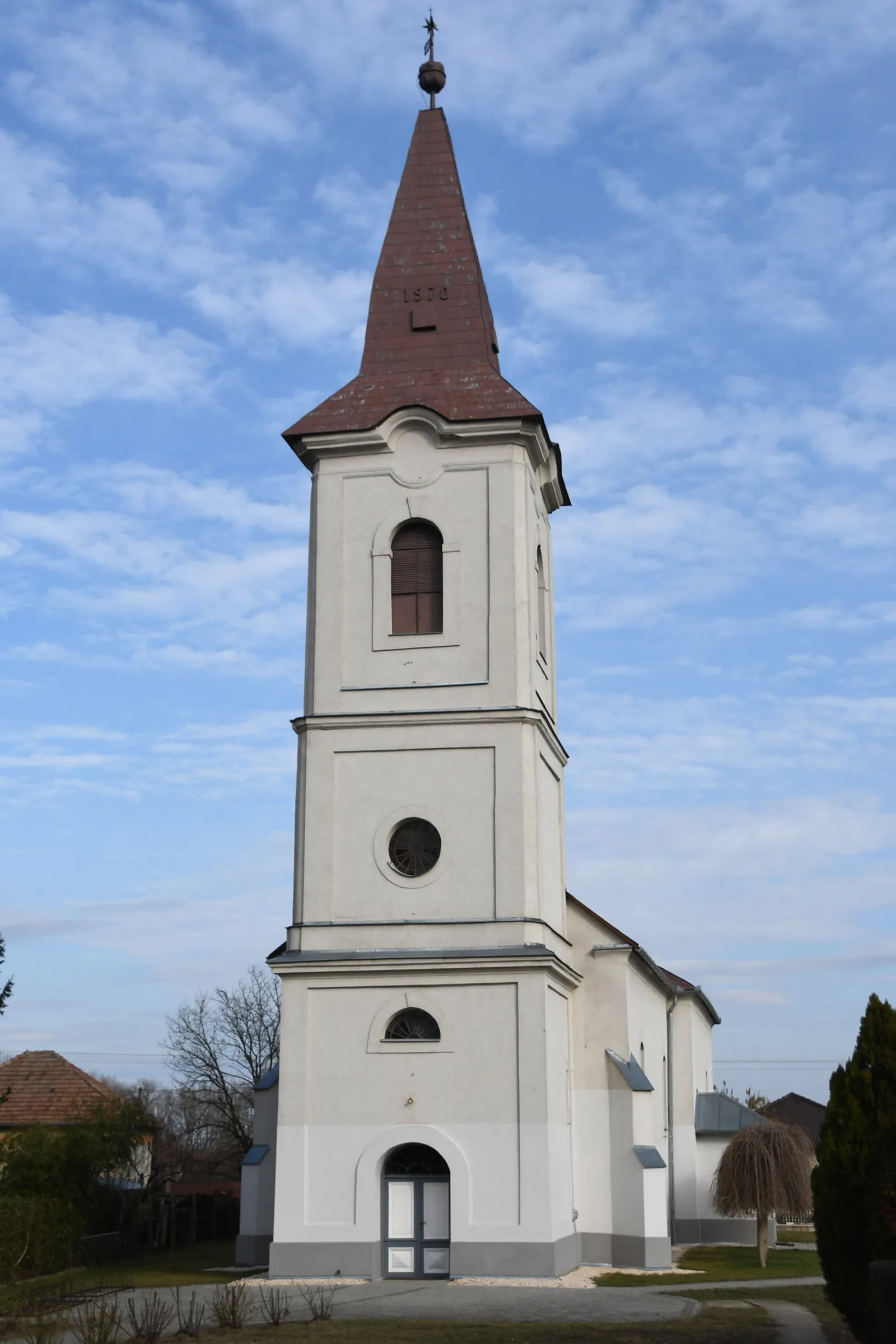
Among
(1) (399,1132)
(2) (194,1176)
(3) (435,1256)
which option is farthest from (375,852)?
A: (2) (194,1176)

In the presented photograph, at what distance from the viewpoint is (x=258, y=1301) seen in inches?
805

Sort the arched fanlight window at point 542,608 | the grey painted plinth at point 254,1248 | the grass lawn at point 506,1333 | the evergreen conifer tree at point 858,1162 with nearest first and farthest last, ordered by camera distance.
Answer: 1. the evergreen conifer tree at point 858,1162
2. the grass lawn at point 506,1333
3. the grey painted plinth at point 254,1248
4. the arched fanlight window at point 542,608

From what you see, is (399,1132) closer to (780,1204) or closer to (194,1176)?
(780,1204)

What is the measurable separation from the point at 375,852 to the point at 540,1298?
7709 mm

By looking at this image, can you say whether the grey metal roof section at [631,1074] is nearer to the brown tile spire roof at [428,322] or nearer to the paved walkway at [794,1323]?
the paved walkway at [794,1323]

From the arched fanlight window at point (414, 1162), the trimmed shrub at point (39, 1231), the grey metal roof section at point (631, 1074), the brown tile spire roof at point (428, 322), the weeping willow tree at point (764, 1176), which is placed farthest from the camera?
the weeping willow tree at point (764, 1176)

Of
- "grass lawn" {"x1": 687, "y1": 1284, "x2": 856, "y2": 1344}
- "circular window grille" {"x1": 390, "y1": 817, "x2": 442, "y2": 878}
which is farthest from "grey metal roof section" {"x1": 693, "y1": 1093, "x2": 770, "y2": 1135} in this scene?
"circular window grille" {"x1": 390, "y1": 817, "x2": 442, "y2": 878}

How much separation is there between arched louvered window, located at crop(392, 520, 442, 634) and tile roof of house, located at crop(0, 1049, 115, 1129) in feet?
49.0

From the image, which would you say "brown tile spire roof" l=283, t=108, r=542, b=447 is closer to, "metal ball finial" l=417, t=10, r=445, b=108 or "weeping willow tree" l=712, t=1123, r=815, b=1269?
"metal ball finial" l=417, t=10, r=445, b=108

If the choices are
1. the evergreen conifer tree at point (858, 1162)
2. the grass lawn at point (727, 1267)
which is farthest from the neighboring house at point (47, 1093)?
the evergreen conifer tree at point (858, 1162)

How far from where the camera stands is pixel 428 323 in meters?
28.4

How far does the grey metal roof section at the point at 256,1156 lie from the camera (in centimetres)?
2647

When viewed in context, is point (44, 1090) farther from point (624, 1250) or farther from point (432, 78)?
point (432, 78)

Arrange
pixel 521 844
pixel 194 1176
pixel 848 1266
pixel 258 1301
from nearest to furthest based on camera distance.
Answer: pixel 848 1266 → pixel 258 1301 → pixel 521 844 → pixel 194 1176
